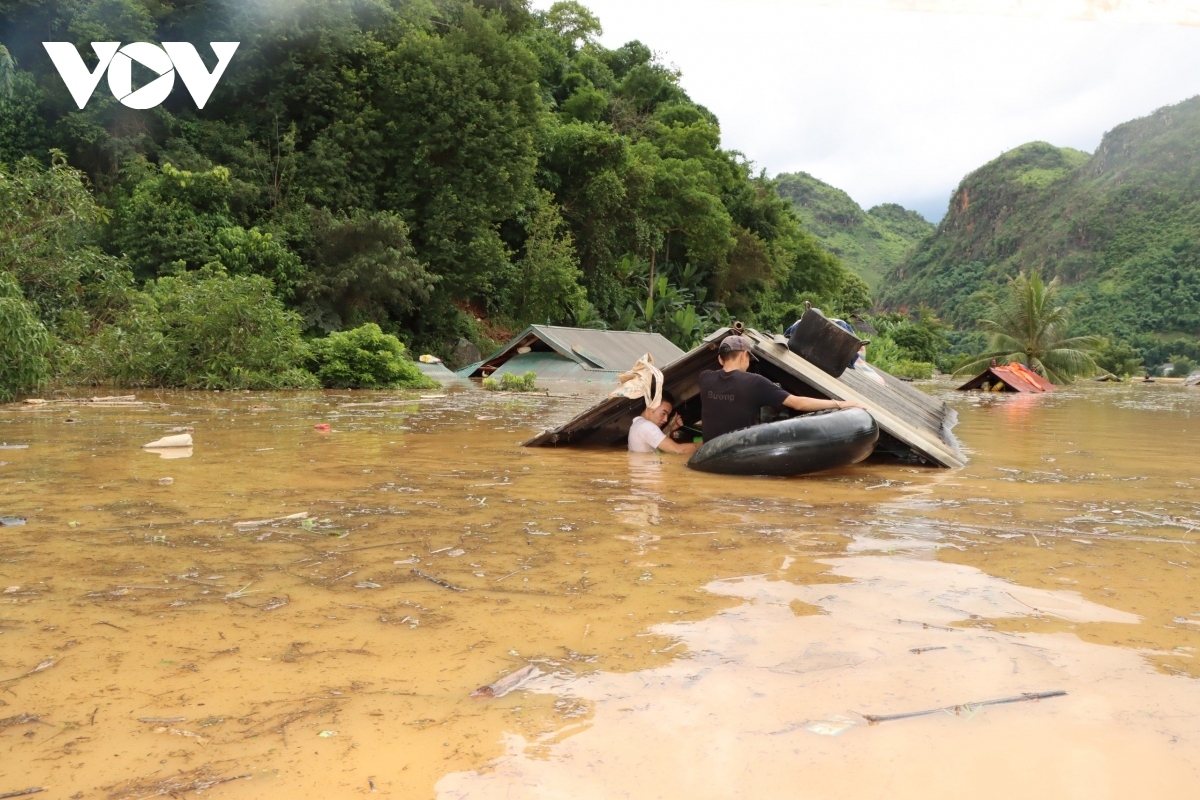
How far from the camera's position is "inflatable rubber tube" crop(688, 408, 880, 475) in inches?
259

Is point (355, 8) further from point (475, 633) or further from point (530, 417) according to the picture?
point (475, 633)

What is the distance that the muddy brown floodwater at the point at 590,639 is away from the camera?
207 centimetres

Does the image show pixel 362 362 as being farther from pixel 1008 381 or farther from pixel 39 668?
pixel 1008 381

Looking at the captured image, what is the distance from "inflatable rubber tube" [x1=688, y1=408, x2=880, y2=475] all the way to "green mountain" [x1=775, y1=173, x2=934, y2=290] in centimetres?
9800

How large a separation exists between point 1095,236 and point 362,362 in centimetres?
7375

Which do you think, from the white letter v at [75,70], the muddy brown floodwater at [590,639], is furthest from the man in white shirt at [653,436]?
the white letter v at [75,70]

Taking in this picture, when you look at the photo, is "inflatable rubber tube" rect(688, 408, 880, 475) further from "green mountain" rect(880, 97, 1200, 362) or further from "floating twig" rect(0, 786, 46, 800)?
"green mountain" rect(880, 97, 1200, 362)

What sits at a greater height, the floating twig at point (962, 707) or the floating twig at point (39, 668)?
the floating twig at point (39, 668)

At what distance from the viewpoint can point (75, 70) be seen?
2591cm

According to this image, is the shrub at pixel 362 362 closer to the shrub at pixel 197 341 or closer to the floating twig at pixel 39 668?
the shrub at pixel 197 341

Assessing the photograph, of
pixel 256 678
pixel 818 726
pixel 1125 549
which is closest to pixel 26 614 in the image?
pixel 256 678

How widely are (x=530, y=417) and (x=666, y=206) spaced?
29.9m

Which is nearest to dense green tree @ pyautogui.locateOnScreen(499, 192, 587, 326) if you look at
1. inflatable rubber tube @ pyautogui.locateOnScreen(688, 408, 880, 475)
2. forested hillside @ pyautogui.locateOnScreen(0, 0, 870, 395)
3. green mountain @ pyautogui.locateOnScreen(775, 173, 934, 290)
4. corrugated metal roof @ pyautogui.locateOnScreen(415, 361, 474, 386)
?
forested hillside @ pyautogui.locateOnScreen(0, 0, 870, 395)

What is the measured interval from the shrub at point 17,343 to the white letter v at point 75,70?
16.7 meters
